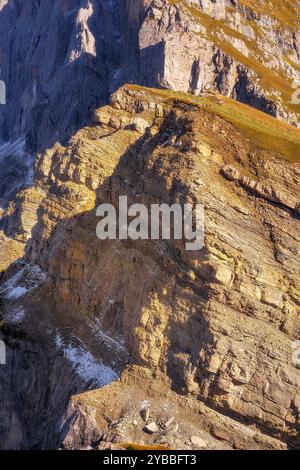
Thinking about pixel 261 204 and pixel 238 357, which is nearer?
pixel 238 357

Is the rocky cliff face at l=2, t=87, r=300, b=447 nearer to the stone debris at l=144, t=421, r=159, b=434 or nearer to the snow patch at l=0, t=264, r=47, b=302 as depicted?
the stone debris at l=144, t=421, r=159, b=434

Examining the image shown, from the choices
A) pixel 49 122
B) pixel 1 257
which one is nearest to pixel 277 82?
pixel 49 122

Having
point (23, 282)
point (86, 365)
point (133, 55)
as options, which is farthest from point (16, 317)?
point (133, 55)

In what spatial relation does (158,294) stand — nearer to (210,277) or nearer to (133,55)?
(210,277)

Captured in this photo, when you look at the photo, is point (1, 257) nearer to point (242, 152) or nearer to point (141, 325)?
point (141, 325)

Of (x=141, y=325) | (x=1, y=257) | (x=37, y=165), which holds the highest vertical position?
(x=37, y=165)

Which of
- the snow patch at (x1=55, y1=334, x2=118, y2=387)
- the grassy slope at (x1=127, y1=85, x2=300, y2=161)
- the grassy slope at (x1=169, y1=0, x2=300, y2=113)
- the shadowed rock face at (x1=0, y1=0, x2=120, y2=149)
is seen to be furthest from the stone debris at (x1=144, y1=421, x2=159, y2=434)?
the shadowed rock face at (x1=0, y1=0, x2=120, y2=149)
